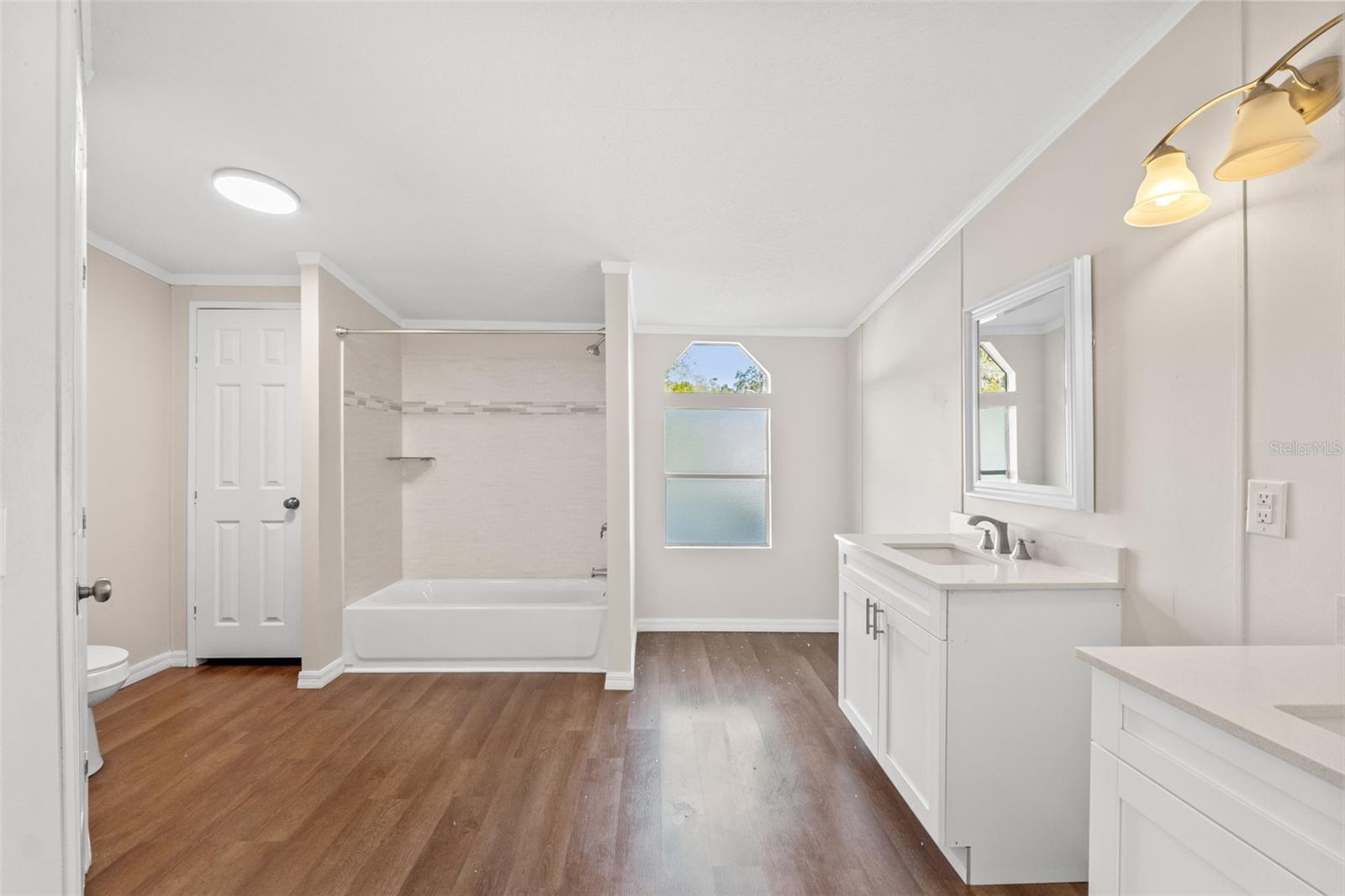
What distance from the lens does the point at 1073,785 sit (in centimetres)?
162

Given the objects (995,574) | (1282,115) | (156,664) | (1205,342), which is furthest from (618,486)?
(156,664)

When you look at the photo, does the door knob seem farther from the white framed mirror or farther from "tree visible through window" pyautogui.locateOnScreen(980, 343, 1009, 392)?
"tree visible through window" pyautogui.locateOnScreen(980, 343, 1009, 392)

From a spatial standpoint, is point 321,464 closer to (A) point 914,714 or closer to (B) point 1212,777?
(A) point 914,714

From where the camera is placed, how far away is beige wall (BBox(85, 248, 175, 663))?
2996 mm

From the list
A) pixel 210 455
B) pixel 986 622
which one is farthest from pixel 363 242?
pixel 986 622

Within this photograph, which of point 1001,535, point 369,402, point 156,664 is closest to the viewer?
point 1001,535

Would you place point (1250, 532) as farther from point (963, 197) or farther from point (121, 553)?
A: point (121, 553)

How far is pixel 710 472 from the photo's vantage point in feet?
14.6

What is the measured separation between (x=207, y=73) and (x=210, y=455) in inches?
102

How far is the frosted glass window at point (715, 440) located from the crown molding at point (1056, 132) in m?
1.59

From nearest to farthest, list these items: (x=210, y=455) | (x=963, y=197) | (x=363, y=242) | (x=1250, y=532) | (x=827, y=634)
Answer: (x=1250, y=532) < (x=963, y=197) < (x=363, y=242) < (x=210, y=455) < (x=827, y=634)

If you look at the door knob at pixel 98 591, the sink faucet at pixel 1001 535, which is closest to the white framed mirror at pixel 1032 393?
the sink faucet at pixel 1001 535

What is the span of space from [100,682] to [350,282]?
7.56ft

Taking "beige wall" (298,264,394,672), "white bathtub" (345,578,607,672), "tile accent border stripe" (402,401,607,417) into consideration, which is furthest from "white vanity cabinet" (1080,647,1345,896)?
"tile accent border stripe" (402,401,607,417)
